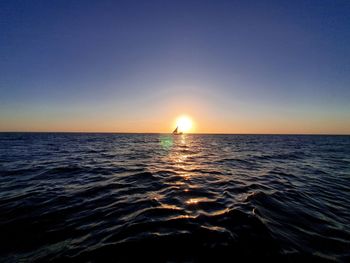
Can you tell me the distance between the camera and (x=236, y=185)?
25.3 feet

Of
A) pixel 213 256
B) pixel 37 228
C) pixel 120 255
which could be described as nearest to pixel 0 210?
pixel 37 228

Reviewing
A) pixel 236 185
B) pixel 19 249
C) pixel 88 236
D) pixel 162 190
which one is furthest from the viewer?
pixel 236 185

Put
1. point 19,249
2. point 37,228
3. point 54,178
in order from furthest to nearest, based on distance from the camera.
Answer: point 54,178, point 37,228, point 19,249

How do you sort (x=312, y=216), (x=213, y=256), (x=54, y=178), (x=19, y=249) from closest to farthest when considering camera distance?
(x=213, y=256) → (x=19, y=249) → (x=312, y=216) → (x=54, y=178)

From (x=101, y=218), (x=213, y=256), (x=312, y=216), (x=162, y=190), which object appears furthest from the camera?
(x=162, y=190)

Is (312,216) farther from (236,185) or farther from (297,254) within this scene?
(236,185)

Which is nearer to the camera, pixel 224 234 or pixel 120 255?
pixel 120 255

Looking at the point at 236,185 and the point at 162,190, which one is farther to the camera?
the point at 236,185

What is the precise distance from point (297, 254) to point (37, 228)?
19.4ft

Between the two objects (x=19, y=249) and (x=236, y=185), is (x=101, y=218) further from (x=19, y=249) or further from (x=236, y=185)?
(x=236, y=185)

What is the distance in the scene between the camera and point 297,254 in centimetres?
321

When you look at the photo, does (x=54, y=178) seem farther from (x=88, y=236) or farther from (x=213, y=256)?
(x=213, y=256)

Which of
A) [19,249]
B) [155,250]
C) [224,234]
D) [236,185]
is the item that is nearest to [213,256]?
[224,234]

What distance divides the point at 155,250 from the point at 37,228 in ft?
10.4
